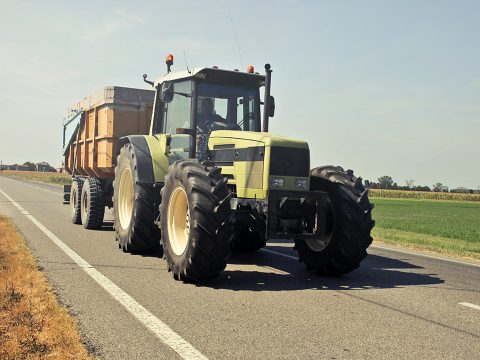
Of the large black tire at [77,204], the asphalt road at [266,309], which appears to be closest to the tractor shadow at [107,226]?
the large black tire at [77,204]

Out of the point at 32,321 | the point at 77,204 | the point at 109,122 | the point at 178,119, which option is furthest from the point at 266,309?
the point at 77,204

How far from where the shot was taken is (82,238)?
414 inches

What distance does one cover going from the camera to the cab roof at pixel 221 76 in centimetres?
817

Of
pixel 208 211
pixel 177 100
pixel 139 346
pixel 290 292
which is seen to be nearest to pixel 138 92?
pixel 177 100

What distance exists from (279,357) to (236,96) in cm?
534

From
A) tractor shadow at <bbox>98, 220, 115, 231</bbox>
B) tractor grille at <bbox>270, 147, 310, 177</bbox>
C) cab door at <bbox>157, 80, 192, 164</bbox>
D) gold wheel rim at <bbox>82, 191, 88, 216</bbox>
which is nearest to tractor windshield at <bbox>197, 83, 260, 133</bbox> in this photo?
cab door at <bbox>157, 80, 192, 164</bbox>

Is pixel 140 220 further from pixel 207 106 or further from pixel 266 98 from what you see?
pixel 266 98

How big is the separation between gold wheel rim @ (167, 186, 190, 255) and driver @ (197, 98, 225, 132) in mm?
1499

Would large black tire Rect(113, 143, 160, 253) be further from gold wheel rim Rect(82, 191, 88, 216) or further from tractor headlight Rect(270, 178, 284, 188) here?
gold wheel rim Rect(82, 191, 88, 216)

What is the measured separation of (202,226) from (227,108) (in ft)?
9.32

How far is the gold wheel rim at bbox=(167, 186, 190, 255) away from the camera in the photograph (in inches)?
277

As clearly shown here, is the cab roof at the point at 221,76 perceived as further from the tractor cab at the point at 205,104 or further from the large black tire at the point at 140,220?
the large black tire at the point at 140,220

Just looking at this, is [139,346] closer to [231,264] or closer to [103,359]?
[103,359]

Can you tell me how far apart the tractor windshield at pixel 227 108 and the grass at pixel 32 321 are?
131 inches
